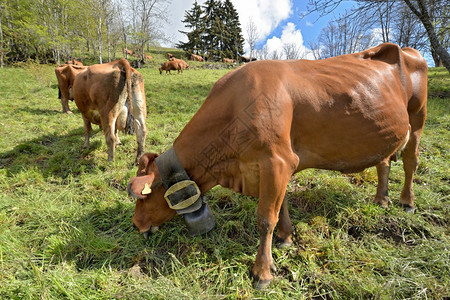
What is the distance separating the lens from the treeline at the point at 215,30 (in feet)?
152

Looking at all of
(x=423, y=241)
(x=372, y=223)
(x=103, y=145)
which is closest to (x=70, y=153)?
(x=103, y=145)

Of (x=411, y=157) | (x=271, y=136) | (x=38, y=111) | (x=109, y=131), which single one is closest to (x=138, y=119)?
(x=109, y=131)

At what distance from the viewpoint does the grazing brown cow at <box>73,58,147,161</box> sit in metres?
4.26

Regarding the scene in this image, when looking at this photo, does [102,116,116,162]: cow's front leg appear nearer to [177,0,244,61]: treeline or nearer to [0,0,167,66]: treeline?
[0,0,167,66]: treeline

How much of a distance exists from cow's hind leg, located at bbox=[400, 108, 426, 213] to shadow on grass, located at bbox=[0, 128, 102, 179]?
5.26 metres

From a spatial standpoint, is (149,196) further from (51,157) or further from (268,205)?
(51,157)

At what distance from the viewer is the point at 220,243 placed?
242 cm

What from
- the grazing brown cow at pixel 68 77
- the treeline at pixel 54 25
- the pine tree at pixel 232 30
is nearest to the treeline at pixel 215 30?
the pine tree at pixel 232 30

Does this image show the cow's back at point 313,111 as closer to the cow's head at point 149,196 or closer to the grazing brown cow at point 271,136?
the grazing brown cow at point 271,136

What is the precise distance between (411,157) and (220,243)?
279cm

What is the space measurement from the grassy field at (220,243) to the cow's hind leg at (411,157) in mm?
184

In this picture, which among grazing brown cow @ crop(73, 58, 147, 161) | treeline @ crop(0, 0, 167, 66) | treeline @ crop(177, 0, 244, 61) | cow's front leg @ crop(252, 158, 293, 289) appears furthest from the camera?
treeline @ crop(177, 0, 244, 61)

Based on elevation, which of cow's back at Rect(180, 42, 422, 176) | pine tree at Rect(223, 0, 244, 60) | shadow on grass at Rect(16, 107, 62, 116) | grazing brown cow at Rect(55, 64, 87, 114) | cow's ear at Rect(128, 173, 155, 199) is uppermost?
pine tree at Rect(223, 0, 244, 60)

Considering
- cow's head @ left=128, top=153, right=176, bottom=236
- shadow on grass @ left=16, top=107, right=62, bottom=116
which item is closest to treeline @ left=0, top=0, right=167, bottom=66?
shadow on grass @ left=16, top=107, right=62, bottom=116
